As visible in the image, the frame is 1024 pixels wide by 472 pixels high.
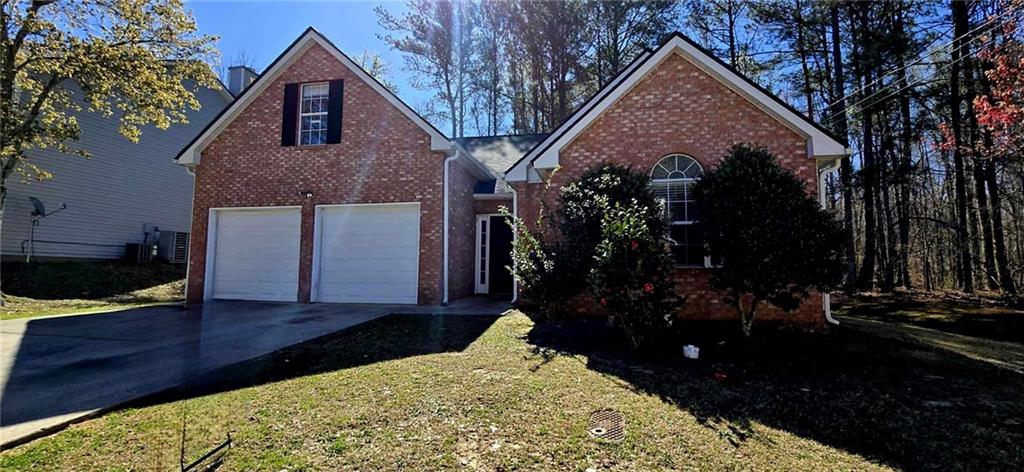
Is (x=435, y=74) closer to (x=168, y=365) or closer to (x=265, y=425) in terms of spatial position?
(x=168, y=365)

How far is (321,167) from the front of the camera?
35.8 ft

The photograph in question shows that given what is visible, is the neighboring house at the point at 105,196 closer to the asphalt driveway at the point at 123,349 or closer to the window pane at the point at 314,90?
the asphalt driveway at the point at 123,349

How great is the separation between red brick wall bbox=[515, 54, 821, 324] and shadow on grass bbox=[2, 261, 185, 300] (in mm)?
14177

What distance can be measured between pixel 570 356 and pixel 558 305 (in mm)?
1921

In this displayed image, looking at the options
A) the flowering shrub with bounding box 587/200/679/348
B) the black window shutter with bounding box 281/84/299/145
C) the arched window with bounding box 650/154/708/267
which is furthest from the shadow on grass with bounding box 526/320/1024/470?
the black window shutter with bounding box 281/84/299/145

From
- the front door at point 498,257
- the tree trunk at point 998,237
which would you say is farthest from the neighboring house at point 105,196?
the tree trunk at point 998,237

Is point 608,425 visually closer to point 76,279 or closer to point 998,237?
point 998,237

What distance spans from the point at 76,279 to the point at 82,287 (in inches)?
23.5

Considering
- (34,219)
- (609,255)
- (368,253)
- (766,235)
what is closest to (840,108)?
(766,235)

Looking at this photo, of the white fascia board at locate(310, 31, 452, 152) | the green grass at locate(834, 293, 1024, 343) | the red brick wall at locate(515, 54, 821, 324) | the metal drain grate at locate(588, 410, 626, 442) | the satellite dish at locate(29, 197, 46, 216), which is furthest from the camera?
the satellite dish at locate(29, 197, 46, 216)

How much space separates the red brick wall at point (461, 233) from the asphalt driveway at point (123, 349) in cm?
194

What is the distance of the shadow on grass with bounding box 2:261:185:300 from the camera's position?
41.4ft

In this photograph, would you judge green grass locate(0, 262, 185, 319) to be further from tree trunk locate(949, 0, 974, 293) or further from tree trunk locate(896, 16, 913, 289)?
tree trunk locate(949, 0, 974, 293)

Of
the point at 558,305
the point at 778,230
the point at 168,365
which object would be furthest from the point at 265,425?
the point at 778,230
